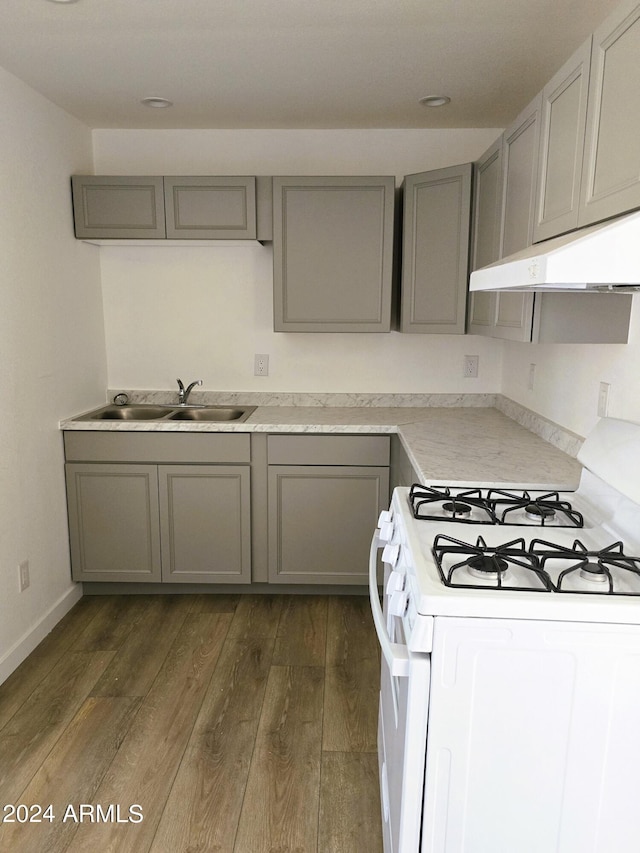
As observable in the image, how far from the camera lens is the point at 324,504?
3266mm

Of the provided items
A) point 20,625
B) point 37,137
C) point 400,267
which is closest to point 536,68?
point 400,267

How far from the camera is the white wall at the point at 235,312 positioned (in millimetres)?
3545

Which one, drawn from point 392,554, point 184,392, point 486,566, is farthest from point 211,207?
point 486,566

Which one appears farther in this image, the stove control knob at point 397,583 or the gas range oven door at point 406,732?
the stove control knob at point 397,583

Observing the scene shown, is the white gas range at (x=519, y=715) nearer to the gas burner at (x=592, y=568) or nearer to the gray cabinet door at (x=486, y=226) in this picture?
the gas burner at (x=592, y=568)

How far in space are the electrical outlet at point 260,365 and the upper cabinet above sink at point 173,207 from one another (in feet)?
2.29

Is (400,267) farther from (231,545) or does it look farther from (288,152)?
→ (231,545)

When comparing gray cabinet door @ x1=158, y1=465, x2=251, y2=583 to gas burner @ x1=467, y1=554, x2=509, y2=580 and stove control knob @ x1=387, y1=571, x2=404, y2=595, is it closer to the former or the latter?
stove control knob @ x1=387, y1=571, x2=404, y2=595

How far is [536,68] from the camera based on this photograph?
2566 millimetres

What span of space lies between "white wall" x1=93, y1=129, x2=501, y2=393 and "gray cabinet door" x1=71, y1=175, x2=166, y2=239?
332 millimetres

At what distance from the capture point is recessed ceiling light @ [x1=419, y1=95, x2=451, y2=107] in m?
2.94

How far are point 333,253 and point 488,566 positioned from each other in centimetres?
229

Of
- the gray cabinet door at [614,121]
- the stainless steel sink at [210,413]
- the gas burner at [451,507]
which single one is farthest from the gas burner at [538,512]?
the stainless steel sink at [210,413]

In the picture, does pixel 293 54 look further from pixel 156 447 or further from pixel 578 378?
pixel 156 447
